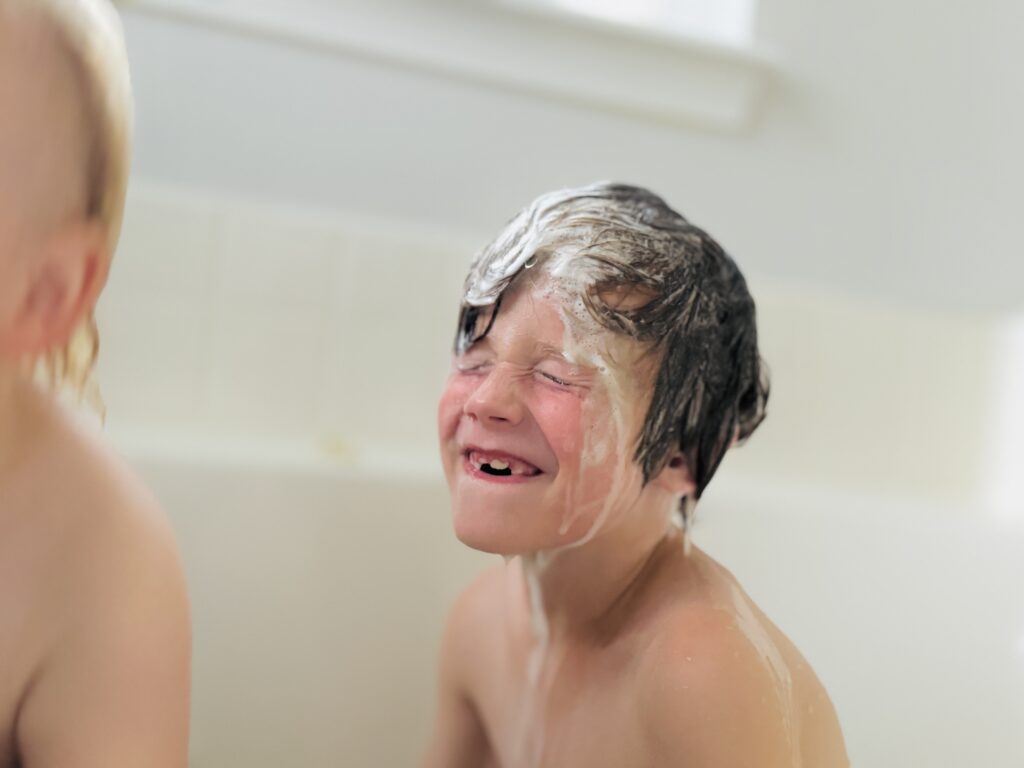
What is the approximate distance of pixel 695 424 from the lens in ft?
1.83

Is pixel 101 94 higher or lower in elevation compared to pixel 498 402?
higher

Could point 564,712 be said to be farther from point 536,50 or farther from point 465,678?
point 536,50

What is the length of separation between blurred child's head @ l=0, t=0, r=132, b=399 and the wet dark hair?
22cm

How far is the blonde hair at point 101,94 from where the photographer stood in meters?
0.36

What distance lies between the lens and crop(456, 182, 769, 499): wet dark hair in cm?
53

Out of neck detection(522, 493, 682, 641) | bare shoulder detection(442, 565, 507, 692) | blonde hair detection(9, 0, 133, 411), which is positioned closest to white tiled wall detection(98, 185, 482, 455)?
bare shoulder detection(442, 565, 507, 692)

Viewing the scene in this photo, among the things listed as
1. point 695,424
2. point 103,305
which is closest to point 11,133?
point 695,424

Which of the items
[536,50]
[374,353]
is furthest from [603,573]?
[536,50]

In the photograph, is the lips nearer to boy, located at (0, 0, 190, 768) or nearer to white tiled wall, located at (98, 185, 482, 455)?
boy, located at (0, 0, 190, 768)

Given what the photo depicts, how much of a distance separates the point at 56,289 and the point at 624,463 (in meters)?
0.29

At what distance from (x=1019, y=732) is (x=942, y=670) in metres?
0.07

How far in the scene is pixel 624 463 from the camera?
532mm

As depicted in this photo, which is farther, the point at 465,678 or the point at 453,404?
the point at 465,678

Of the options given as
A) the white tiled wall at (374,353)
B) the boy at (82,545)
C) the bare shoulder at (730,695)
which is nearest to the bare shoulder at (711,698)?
the bare shoulder at (730,695)
